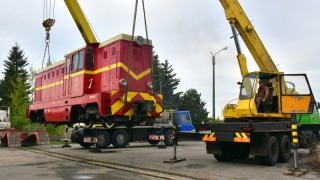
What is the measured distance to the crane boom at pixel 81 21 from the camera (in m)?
11.9

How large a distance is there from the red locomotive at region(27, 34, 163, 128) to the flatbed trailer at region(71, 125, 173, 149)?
442 cm

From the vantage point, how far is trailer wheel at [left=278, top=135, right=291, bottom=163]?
10211mm

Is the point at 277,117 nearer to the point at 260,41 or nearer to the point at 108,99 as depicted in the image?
the point at 260,41

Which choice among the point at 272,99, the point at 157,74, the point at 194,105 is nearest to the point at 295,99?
the point at 272,99

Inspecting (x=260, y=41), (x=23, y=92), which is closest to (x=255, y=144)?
(x=260, y=41)

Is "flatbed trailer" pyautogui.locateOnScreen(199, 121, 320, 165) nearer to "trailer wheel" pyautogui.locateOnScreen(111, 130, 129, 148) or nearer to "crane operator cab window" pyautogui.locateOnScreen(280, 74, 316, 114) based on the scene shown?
"crane operator cab window" pyautogui.locateOnScreen(280, 74, 316, 114)

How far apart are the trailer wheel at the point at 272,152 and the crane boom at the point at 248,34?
3.18 m

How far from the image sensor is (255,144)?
9.70m

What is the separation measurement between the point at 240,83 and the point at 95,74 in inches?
205

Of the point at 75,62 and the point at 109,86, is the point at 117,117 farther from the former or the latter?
the point at 75,62

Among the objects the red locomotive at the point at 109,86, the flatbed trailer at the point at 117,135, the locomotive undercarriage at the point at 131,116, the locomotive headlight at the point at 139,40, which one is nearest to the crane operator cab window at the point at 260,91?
the red locomotive at the point at 109,86

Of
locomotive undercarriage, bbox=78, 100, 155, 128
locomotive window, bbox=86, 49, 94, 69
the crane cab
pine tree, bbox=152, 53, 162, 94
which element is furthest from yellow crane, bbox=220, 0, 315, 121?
pine tree, bbox=152, 53, 162, 94

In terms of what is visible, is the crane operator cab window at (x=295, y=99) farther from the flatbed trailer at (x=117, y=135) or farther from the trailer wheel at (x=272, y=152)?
the flatbed trailer at (x=117, y=135)

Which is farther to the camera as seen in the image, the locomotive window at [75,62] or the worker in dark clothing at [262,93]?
the locomotive window at [75,62]
